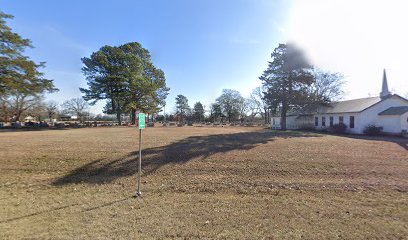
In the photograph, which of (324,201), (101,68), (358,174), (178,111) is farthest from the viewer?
(178,111)

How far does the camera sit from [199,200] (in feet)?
21.5

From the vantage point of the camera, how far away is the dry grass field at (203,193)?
477 cm

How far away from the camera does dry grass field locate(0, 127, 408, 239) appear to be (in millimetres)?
4773

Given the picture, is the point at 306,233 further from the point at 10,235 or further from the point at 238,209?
the point at 10,235

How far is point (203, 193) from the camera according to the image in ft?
23.6

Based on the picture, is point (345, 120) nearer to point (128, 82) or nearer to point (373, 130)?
point (373, 130)

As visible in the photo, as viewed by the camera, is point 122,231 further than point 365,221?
No

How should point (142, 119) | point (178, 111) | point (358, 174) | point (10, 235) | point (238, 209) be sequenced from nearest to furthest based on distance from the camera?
point (10, 235) < point (238, 209) < point (142, 119) < point (358, 174) < point (178, 111)

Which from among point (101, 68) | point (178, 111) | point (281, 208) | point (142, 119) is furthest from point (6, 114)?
point (281, 208)

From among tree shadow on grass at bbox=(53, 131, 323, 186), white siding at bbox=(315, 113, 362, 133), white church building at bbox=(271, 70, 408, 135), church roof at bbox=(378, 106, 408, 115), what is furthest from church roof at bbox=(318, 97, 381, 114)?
tree shadow on grass at bbox=(53, 131, 323, 186)

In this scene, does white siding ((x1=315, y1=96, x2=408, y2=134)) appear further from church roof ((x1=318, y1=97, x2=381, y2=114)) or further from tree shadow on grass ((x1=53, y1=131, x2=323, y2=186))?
tree shadow on grass ((x1=53, y1=131, x2=323, y2=186))

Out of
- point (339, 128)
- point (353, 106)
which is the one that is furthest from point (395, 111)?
point (339, 128)

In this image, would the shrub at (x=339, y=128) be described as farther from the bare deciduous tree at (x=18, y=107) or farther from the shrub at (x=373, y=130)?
the bare deciduous tree at (x=18, y=107)

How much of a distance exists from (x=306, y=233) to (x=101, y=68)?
4411 cm
